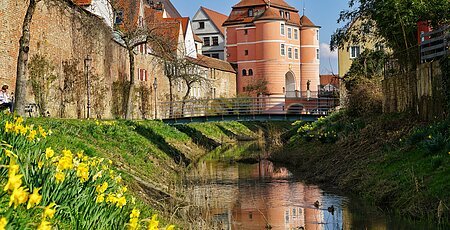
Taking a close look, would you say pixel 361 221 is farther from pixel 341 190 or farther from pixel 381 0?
pixel 381 0

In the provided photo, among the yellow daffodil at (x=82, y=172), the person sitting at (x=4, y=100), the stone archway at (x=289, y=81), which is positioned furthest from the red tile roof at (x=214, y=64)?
the yellow daffodil at (x=82, y=172)

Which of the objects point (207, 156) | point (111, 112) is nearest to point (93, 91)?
point (111, 112)

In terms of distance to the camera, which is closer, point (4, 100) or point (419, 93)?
point (419, 93)

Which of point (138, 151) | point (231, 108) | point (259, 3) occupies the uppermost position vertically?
point (259, 3)

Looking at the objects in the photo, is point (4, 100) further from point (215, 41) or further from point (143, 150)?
point (215, 41)

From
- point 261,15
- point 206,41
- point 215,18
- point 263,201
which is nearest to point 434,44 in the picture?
point 263,201

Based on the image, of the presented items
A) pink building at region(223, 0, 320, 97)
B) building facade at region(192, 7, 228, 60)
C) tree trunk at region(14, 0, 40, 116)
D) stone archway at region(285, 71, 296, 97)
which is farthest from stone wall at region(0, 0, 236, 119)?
building facade at region(192, 7, 228, 60)

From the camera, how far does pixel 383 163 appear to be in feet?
58.1

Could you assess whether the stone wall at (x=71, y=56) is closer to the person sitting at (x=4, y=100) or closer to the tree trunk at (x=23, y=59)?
the person sitting at (x=4, y=100)

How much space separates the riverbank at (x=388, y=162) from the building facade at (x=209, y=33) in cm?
6030

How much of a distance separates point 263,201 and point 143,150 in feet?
21.4

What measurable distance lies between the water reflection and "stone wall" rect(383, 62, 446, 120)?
13.0 ft

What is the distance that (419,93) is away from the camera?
20531 millimetres

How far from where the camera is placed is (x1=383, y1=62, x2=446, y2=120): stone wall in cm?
1867
